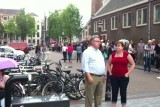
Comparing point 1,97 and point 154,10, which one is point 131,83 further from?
point 154,10

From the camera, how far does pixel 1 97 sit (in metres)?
5.21

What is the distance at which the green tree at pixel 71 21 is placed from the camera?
6681 centimetres

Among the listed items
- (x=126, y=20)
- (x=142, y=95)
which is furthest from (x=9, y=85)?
(x=126, y=20)

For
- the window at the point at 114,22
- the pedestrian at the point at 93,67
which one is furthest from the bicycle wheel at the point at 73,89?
the window at the point at 114,22

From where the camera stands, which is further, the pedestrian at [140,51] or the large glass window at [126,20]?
the large glass window at [126,20]

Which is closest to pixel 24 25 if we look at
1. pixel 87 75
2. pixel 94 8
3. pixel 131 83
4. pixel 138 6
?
pixel 94 8

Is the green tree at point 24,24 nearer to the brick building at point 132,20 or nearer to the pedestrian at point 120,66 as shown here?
the brick building at point 132,20

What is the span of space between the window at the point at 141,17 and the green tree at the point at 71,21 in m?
35.3

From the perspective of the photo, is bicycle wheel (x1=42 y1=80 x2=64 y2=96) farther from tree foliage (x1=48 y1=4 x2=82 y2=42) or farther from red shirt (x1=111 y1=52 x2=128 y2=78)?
tree foliage (x1=48 y1=4 x2=82 y2=42)

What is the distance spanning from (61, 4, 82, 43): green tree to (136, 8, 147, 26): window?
35.3 metres

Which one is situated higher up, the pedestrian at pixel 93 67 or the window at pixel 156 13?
the window at pixel 156 13

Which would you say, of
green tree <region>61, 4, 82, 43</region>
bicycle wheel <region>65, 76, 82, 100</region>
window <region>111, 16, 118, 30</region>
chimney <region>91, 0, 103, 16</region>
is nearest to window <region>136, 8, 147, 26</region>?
window <region>111, 16, 118, 30</region>

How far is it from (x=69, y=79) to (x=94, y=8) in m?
43.3

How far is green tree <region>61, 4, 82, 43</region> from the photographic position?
6681 cm
